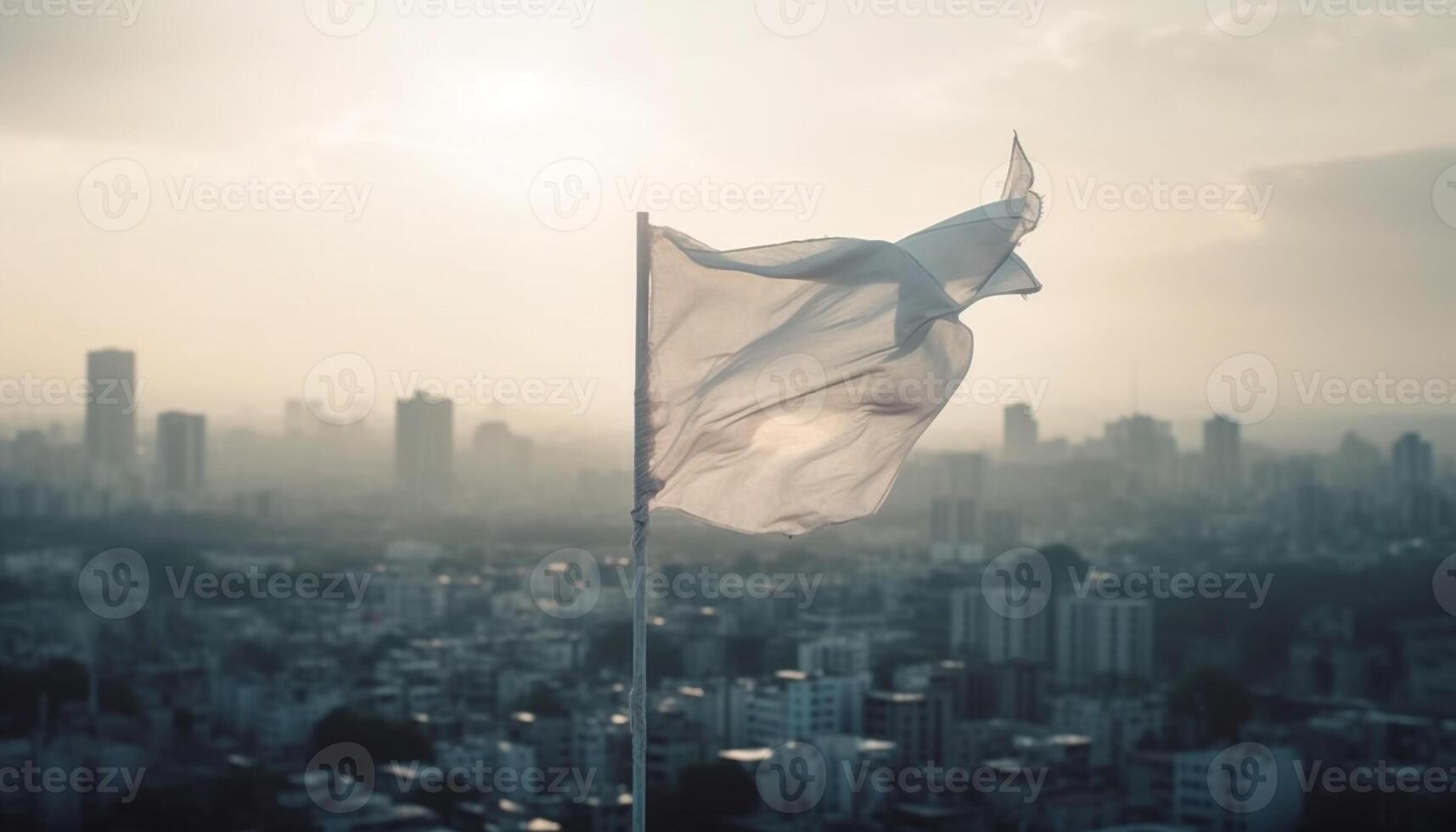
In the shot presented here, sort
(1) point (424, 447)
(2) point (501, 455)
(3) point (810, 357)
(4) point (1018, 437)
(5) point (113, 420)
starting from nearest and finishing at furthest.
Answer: (3) point (810, 357) < (5) point (113, 420) < (1) point (424, 447) < (2) point (501, 455) < (4) point (1018, 437)

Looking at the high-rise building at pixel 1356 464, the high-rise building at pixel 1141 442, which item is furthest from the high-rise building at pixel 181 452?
the high-rise building at pixel 1356 464

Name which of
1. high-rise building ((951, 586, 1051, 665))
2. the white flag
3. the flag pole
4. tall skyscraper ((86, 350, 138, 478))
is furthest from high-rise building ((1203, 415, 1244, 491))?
the flag pole

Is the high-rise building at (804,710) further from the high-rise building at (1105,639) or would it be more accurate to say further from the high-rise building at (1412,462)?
the high-rise building at (1412,462)

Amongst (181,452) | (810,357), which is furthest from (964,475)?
(810,357)

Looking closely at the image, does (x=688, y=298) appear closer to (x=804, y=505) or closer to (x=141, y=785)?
(x=804, y=505)

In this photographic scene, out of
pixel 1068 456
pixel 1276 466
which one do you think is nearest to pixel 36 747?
pixel 1068 456

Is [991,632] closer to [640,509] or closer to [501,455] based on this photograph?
[501,455]

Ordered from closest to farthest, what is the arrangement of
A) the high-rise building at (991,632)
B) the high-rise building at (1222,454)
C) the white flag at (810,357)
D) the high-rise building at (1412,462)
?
the white flag at (810,357)
the high-rise building at (991,632)
the high-rise building at (1412,462)
the high-rise building at (1222,454)
